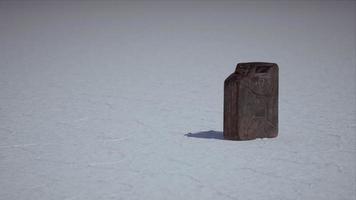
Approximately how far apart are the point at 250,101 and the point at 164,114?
1505 mm

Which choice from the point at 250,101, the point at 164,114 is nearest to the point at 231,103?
the point at 250,101

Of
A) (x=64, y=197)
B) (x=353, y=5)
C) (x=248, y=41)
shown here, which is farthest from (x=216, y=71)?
(x=353, y=5)

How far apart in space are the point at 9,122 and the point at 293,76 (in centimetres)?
392

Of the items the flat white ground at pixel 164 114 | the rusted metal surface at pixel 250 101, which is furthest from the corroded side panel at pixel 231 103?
the flat white ground at pixel 164 114

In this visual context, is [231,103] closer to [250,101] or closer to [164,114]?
[250,101]

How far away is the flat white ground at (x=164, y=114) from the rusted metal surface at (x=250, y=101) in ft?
0.32

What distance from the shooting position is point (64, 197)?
13.7 ft

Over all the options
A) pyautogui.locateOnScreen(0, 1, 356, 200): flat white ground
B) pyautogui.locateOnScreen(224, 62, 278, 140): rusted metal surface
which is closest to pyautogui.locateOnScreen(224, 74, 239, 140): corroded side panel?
pyautogui.locateOnScreen(224, 62, 278, 140): rusted metal surface

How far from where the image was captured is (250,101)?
5.34 metres

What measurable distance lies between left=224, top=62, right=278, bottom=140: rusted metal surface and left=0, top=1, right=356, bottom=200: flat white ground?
98 millimetres

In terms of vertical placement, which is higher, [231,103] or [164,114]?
[231,103]

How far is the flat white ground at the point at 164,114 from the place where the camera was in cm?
450

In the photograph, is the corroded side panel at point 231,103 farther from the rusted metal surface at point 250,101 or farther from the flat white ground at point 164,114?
the flat white ground at point 164,114

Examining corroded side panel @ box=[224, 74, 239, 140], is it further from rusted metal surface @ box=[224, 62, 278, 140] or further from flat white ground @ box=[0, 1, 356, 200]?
flat white ground @ box=[0, 1, 356, 200]
